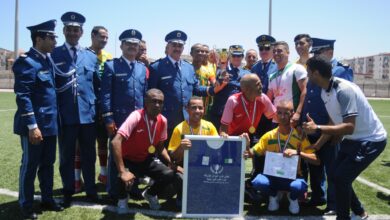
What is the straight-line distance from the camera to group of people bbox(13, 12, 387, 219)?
4207mm

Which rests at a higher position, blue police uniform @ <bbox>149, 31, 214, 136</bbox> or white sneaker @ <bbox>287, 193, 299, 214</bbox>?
blue police uniform @ <bbox>149, 31, 214, 136</bbox>

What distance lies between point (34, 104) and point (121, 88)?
1.18 m

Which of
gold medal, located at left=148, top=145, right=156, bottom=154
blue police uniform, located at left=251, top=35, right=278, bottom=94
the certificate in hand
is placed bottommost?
the certificate in hand

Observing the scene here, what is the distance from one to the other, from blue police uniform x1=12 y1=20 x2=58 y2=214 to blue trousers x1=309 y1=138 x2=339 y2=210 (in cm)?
330

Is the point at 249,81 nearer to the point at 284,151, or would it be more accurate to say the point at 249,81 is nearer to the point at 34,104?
the point at 284,151

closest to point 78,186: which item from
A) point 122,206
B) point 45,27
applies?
point 122,206

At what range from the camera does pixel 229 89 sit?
20.7 ft

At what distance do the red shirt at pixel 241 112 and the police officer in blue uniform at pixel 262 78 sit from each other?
1.53 feet

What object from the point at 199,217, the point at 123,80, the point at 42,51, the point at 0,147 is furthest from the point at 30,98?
the point at 0,147

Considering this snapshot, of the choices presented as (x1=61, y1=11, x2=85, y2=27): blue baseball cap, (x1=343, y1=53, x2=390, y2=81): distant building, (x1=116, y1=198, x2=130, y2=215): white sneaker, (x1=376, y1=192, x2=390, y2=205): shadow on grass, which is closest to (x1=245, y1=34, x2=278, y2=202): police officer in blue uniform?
(x1=116, y1=198, x2=130, y2=215): white sneaker

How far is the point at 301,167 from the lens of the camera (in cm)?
549

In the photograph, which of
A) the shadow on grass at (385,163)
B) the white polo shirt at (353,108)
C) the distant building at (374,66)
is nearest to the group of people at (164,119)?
the white polo shirt at (353,108)

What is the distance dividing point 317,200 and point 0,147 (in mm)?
7226

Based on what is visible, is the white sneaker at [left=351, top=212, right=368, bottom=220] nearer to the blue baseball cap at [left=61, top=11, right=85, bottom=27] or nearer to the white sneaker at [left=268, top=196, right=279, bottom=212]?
the white sneaker at [left=268, top=196, right=279, bottom=212]
